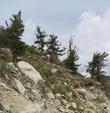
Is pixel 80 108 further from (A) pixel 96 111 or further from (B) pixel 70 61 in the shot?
(B) pixel 70 61

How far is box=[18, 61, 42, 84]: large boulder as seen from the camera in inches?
830

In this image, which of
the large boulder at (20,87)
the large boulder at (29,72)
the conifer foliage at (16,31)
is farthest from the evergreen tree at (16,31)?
the large boulder at (20,87)

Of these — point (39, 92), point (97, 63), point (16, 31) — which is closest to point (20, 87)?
point (39, 92)

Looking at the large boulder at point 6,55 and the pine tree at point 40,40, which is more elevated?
the pine tree at point 40,40

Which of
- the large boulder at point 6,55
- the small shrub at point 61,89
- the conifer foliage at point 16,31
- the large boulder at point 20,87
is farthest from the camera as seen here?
the conifer foliage at point 16,31

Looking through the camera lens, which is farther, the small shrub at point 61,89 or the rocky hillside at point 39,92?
the small shrub at point 61,89

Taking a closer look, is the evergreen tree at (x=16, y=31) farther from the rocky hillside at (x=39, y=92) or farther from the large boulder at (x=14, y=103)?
the large boulder at (x=14, y=103)

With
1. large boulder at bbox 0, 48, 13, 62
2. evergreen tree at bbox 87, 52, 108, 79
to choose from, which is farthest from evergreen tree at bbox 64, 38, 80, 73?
large boulder at bbox 0, 48, 13, 62

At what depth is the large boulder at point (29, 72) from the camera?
21081 mm

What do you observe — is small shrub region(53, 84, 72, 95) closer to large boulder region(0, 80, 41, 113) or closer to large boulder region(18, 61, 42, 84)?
large boulder region(18, 61, 42, 84)

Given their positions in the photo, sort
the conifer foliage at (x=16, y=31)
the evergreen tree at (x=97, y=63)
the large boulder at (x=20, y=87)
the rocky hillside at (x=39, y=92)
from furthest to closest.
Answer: the evergreen tree at (x=97, y=63) → the conifer foliage at (x=16, y=31) → the large boulder at (x=20, y=87) → the rocky hillside at (x=39, y=92)

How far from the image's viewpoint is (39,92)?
1958cm

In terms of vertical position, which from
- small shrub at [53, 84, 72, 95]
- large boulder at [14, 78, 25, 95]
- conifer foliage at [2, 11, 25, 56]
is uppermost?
conifer foliage at [2, 11, 25, 56]

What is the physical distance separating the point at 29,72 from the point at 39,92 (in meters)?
2.35
